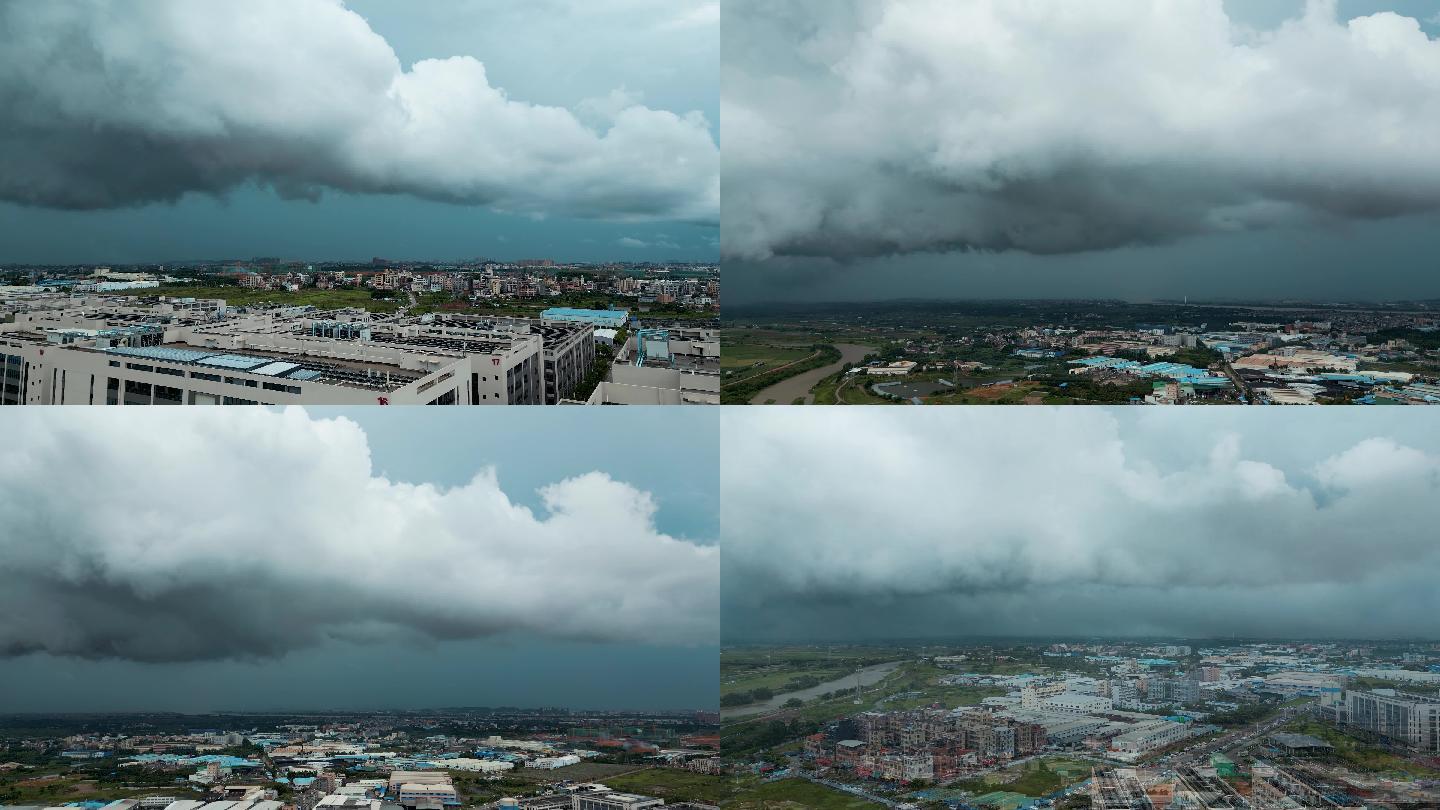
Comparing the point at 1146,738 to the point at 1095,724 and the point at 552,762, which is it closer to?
the point at 1095,724

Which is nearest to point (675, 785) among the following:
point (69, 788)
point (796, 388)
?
point (796, 388)

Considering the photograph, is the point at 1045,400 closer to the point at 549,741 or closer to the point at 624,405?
the point at 624,405

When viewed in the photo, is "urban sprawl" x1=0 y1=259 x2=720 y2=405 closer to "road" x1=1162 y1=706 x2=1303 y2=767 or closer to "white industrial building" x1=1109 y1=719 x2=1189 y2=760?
"white industrial building" x1=1109 y1=719 x2=1189 y2=760

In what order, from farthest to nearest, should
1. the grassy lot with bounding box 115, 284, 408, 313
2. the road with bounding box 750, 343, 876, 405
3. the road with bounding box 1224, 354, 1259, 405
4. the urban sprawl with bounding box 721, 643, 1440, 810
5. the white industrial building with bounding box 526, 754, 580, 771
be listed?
1. the grassy lot with bounding box 115, 284, 408, 313
2. the road with bounding box 750, 343, 876, 405
3. the road with bounding box 1224, 354, 1259, 405
4. the white industrial building with bounding box 526, 754, 580, 771
5. the urban sprawl with bounding box 721, 643, 1440, 810

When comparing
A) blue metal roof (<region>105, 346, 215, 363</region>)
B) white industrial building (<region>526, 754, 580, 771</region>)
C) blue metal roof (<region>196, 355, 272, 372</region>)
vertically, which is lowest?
white industrial building (<region>526, 754, 580, 771</region>)

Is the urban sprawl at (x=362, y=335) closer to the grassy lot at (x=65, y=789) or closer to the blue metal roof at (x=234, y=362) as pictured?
the blue metal roof at (x=234, y=362)

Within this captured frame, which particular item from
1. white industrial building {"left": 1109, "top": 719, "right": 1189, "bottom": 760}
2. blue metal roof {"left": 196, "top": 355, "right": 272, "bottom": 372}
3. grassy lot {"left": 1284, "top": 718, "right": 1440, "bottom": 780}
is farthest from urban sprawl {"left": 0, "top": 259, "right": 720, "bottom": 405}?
grassy lot {"left": 1284, "top": 718, "right": 1440, "bottom": 780}

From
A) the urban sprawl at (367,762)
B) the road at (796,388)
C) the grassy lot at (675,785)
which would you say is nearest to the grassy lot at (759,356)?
the road at (796,388)

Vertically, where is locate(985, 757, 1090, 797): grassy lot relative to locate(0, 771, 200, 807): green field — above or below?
above

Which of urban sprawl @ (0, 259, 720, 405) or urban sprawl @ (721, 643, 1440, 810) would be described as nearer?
urban sprawl @ (721, 643, 1440, 810)

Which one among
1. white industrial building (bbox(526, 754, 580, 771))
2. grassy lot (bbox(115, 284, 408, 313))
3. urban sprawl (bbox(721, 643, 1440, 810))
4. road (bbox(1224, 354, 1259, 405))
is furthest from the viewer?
grassy lot (bbox(115, 284, 408, 313))
